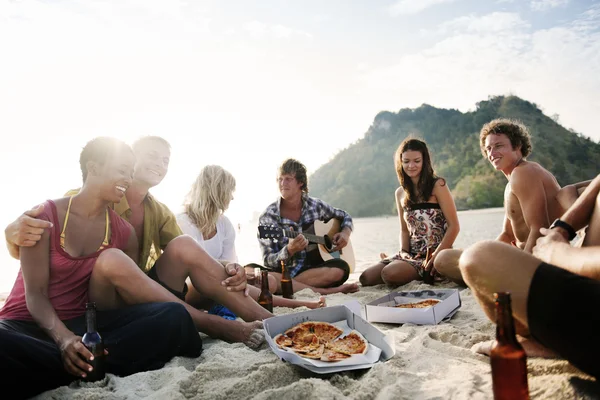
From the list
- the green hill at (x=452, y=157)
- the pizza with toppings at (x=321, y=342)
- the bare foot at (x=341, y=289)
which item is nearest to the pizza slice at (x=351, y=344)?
the pizza with toppings at (x=321, y=342)

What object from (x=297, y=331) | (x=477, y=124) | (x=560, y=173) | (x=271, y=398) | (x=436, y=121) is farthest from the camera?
(x=436, y=121)

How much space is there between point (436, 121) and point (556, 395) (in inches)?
3543

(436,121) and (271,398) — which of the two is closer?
(271,398)

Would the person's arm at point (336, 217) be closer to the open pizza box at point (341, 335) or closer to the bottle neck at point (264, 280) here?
the bottle neck at point (264, 280)

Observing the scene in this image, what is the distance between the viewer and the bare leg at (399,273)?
5324 mm

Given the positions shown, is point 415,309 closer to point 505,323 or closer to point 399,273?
point 505,323

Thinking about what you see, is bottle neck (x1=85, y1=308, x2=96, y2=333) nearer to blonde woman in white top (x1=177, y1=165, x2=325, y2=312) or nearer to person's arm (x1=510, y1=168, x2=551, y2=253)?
blonde woman in white top (x1=177, y1=165, x2=325, y2=312)

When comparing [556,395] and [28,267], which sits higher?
[28,267]

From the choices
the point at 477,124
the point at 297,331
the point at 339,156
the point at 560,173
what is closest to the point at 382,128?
the point at 339,156

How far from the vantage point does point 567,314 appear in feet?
4.50

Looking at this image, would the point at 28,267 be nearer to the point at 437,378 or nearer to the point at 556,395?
the point at 437,378

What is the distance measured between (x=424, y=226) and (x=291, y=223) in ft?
5.80

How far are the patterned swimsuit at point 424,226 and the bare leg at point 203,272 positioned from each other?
2.98m

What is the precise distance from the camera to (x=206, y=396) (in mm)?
2031
